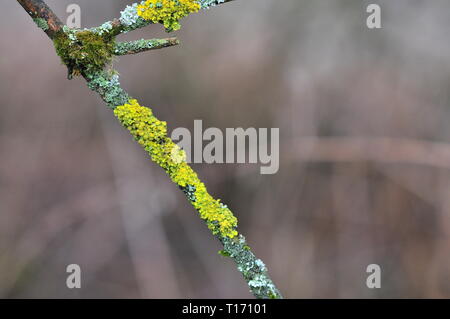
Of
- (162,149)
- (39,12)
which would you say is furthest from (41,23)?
(162,149)

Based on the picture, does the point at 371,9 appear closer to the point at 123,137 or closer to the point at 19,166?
the point at 123,137

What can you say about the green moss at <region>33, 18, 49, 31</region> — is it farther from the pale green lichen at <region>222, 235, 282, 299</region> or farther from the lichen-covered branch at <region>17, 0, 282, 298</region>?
the pale green lichen at <region>222, 235, 282, 299</region>

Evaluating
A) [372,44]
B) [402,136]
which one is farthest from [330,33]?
[402,136]

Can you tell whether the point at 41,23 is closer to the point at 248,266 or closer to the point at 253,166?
the point at 248,266
